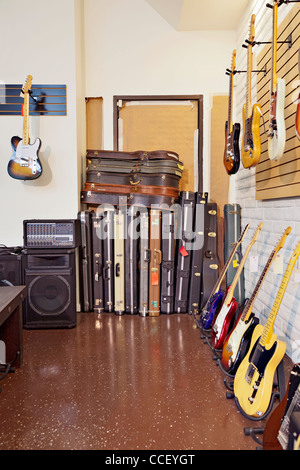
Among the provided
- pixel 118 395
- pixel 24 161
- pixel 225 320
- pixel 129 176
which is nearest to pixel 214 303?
pixel 225 320

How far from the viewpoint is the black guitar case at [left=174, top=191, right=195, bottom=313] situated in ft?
13.3

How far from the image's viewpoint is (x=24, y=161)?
3.90m

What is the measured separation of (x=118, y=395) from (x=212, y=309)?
1183 millimetres

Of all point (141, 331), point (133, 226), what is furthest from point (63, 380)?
point (133, 226)

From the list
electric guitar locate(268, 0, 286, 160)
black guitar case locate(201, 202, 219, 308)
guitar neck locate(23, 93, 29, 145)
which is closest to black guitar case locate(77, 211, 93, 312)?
guitar neck locate(23, 93, 29, 145)

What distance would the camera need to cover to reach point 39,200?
13.5 feet

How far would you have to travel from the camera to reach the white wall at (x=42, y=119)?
3.98 metres

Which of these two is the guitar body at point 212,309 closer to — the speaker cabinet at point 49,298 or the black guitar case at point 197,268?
the black guitar case at point 197,268

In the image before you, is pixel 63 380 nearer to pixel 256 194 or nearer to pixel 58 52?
pixel 256 194

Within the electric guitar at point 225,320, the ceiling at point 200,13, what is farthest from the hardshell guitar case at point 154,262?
the ceiling at point 200,13

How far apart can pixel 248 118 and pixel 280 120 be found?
615 millimetres

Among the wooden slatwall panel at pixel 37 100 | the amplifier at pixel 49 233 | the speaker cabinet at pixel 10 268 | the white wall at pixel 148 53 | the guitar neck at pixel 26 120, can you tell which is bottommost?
the speaker cabinet at pixel 10 268

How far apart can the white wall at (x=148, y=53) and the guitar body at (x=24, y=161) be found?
127cm

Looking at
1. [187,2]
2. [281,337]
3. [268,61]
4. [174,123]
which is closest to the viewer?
[281,337]
